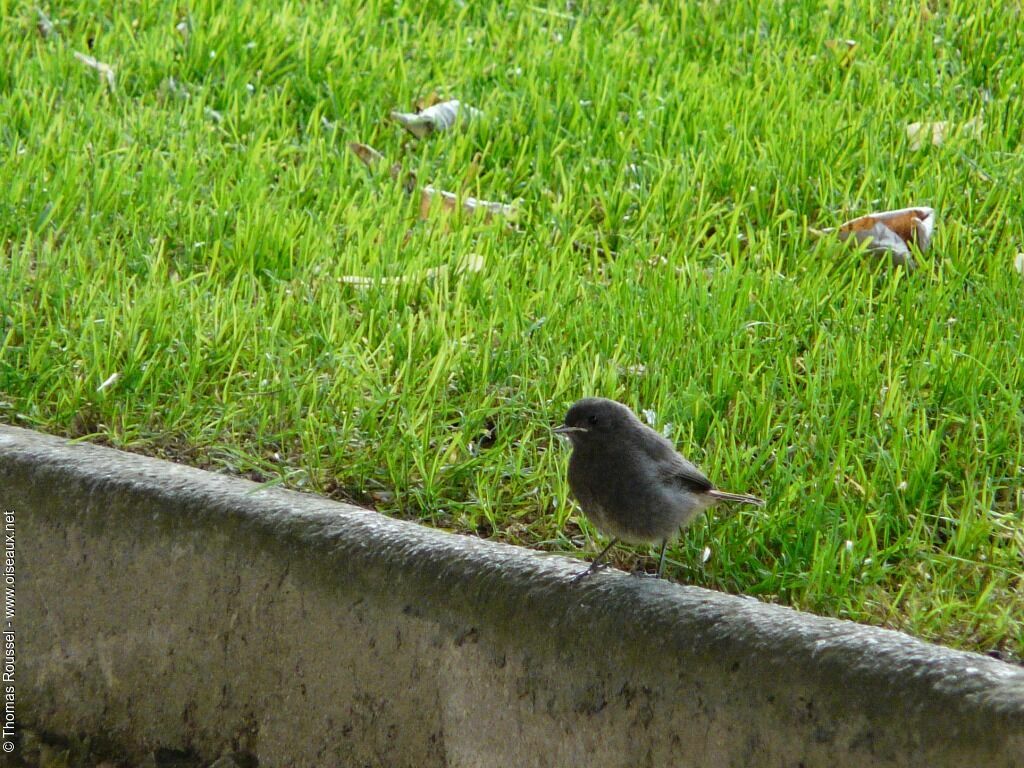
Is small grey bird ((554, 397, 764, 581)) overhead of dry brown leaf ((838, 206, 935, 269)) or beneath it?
beneath

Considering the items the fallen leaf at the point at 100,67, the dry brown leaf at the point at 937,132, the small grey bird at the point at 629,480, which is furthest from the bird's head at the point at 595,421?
the fallen leaf at the point at 100,67

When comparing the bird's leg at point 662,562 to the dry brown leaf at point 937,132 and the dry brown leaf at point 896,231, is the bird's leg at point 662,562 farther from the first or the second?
the dry brown leaf at point 937,132

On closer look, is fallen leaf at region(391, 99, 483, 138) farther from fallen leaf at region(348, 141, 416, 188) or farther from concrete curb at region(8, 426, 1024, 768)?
concrete curb at region(8, 426, 1024, 768)

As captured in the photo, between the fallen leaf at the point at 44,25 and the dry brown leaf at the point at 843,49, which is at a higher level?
the dry brown leaf at the point at 843,49

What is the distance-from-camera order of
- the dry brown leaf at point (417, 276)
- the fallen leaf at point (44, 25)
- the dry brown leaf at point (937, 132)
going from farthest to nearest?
1. the fallen leaf at point (44, 25)
2. the dry brown leaf at point (937, 132)
3. the dry brown leaf at point (417, 276)

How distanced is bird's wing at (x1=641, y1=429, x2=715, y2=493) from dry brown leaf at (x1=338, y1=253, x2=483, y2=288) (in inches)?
47.0

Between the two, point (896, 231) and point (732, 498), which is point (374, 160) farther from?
point (732, 498)

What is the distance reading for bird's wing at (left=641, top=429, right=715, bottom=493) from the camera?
2561mm

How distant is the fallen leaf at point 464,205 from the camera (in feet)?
13.1

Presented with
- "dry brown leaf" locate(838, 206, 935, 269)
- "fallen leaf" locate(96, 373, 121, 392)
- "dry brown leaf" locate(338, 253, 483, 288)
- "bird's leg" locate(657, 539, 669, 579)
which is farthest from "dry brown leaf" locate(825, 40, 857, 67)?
"fallen leaf" locate(96, 373, 121, 392)

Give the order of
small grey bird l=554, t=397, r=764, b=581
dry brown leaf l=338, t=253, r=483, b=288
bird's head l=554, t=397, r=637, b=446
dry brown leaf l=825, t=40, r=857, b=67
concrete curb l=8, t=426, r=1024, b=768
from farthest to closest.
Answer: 1. dry brown leaf l=825, t=40, r=857, b=67
2. dry brown leaf l=338, t=253, r=483, b=288
3. bird's head l=554, t=397, r=637, b=446
4. small grey bird l=554, t=397, r=764, b=581
5. concrete curb l=8, t=426, r=1024, b=768

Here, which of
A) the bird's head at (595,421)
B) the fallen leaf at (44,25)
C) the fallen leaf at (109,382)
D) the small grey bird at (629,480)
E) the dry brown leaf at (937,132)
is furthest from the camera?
the fallen leaf at (44,25)

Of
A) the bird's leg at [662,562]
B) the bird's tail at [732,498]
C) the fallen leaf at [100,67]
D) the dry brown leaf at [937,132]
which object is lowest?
the bird's leg at [662,562]

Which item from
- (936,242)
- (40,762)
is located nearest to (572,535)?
(40,762)
